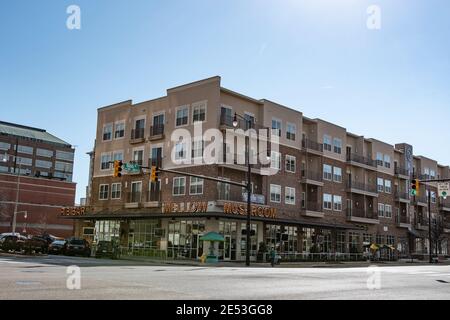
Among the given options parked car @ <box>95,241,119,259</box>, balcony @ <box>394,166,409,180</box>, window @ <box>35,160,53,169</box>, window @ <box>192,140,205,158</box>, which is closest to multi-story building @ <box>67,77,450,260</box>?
window @ <box>192,140,205,158</box>

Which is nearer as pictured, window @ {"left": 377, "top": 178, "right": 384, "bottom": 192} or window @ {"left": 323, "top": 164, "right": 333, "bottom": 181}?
window @ {"left": 323, "top": 164, "right": 333, "bottom": 181}

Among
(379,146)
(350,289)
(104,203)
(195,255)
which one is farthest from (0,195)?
A: (350,289)

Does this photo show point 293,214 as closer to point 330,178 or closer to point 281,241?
point 281,241

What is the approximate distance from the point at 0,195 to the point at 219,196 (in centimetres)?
5863

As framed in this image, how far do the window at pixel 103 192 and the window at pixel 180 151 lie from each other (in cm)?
1185

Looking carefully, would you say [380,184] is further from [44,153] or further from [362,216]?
[44,153]

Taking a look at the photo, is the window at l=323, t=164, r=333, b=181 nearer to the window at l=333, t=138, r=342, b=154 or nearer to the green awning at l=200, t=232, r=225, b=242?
the window at l=333, t=138, r=342, b=154

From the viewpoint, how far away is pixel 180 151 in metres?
48.5

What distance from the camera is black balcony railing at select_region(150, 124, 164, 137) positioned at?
50875 millimetres

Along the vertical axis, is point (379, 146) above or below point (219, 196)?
above

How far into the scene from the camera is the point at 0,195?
88250mm

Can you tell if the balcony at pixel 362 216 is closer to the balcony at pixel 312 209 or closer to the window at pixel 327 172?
the window at pixel 327 172

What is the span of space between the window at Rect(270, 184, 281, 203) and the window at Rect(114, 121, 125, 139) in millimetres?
17943
